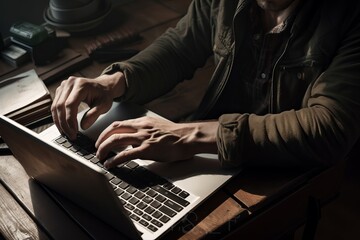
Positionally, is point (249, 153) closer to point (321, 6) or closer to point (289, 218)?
point (289, 218)

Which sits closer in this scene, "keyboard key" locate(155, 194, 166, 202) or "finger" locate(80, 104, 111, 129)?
"keyboard key" locate(155, 194, 166, 202)

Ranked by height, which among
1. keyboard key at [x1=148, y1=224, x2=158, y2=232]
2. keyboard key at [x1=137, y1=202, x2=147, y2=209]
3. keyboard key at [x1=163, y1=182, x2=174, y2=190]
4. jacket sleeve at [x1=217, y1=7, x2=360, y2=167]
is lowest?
keyboard key at [x1=137, y1=202, x2=147, y2=209]

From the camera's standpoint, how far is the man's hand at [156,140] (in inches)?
38.5

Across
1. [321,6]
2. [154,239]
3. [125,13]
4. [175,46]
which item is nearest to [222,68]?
[175,46]

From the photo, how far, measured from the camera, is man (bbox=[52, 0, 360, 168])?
91cm

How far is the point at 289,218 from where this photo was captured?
1.03 meters

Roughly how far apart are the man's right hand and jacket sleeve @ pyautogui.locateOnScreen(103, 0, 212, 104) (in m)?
0.04

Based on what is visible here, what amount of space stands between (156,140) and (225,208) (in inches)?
8.2

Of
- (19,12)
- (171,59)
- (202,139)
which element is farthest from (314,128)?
(19,12)

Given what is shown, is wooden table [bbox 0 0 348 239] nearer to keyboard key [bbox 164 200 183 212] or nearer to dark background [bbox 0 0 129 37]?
keyboard key [bbox 164 200 183 212]

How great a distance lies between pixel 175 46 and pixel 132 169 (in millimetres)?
440

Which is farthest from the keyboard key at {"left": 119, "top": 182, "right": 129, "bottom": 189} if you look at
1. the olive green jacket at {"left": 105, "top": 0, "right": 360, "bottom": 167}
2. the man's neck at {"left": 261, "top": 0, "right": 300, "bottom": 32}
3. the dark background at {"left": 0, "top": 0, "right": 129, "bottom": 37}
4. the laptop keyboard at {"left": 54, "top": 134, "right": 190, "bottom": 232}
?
the dark background at {"left": 0, "top": 0, "right": 129, "bottom": 37}

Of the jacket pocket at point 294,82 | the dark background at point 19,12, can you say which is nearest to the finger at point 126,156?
the jacket pocket at point 294,82

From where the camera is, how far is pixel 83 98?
1.11m
